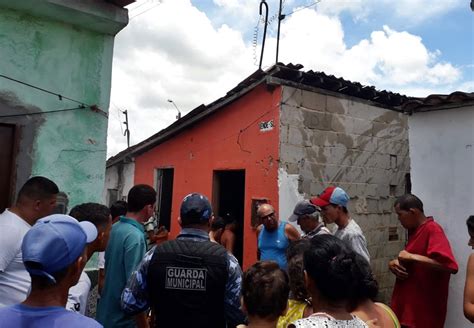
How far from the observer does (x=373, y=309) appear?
1774 mm

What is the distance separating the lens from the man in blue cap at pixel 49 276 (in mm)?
1392

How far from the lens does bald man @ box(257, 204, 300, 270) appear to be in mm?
4180

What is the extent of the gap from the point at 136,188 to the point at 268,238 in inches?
71.1

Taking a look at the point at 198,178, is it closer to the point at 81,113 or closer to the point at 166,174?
the point at 166,174

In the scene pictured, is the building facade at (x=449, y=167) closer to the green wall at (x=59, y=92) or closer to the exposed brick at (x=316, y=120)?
the exposed brick at (x=316, y=120)

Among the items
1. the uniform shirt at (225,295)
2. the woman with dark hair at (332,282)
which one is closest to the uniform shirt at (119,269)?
the uniform shirt at (225,295)

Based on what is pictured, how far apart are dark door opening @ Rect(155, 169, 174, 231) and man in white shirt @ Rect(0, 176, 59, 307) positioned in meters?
5.54

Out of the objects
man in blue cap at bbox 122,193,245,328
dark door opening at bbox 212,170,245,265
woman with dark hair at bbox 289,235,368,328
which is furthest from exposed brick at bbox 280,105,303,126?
woman with dark hair at bbox 289,235,368,328

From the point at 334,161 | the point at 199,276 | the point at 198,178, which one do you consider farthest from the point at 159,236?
the point at 199,276

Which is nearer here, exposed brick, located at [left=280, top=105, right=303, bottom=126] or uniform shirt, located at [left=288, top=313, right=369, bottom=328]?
uniform shirt, located at [left=288, top=313, right=369, bottom=328]

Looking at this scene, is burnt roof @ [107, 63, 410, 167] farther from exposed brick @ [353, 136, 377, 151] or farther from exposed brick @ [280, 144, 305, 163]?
exposed brick @ [280, 144, 305, 163]

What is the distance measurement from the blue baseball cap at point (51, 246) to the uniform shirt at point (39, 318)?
0.39 ft

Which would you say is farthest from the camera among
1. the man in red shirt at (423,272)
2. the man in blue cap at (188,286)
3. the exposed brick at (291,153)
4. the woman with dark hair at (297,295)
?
the exposed brick at (291,153)

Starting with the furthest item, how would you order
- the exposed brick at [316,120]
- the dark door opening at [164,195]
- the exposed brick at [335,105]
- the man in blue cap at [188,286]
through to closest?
the dark door opening at [164,195] < the exposed brick at [335,105] < the exposed brick at [316,120] < the man in blue cap at [188,286]
